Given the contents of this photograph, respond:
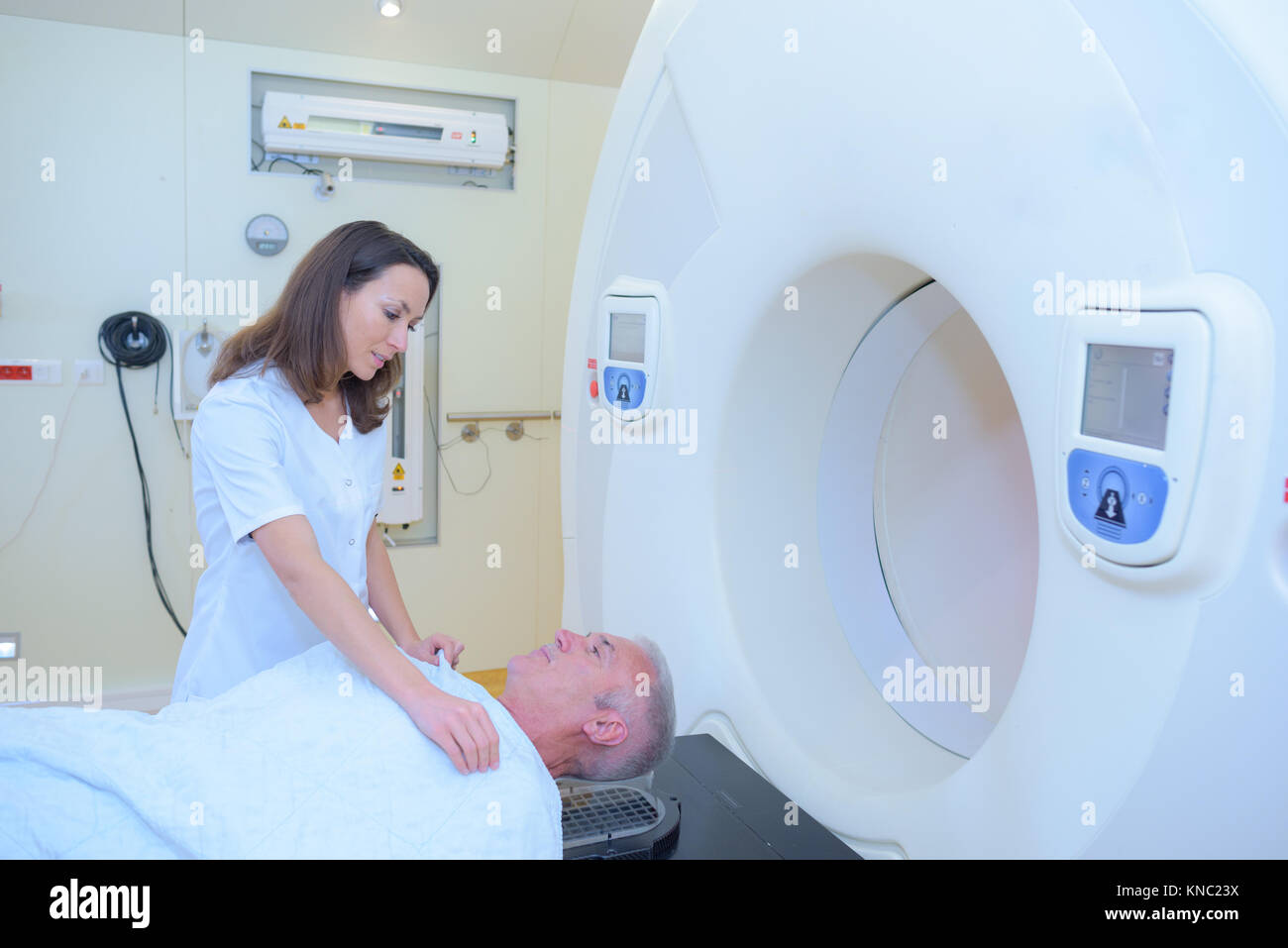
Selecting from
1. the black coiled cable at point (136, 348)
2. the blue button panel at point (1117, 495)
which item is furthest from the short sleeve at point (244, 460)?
the black coiled cable at point (136, 348)

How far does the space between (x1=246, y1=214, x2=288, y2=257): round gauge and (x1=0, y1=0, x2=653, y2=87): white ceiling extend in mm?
505

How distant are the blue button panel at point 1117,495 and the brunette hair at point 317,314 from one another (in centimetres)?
109

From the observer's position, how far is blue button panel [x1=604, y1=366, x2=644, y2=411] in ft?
5.09

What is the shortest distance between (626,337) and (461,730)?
0.66m

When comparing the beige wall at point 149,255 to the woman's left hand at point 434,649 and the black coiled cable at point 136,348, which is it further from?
the woman's left hand at point 434,649

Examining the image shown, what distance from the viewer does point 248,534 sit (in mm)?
1540

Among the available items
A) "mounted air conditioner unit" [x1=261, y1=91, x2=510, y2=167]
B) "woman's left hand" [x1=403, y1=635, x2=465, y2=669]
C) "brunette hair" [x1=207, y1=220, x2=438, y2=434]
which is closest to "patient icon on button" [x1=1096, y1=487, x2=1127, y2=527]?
"woman's left hand" [x1=403, y1=635, x2=465, y2=669]

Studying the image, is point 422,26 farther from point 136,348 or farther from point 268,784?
point 268,784

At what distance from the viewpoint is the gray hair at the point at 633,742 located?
1.41m

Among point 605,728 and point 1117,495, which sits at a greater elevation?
point 1117,495

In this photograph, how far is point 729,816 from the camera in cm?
126

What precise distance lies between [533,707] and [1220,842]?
845mm

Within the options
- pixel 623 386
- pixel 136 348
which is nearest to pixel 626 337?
pixel 623 386

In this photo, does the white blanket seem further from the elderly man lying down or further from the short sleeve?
the short sleeve
